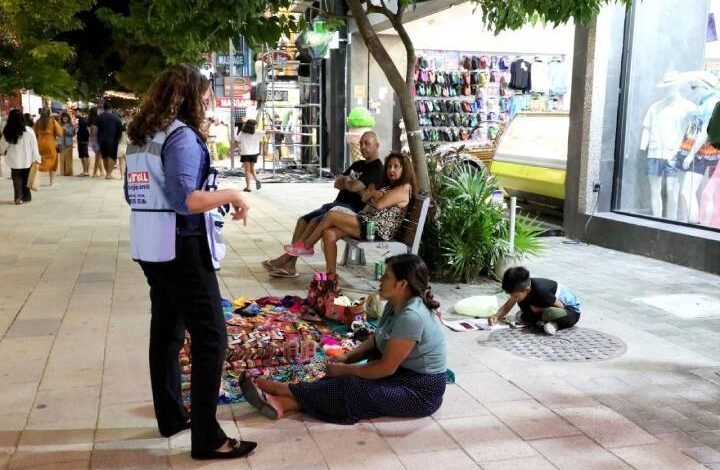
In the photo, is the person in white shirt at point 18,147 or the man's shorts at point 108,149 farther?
the man's shorts at point 108,149

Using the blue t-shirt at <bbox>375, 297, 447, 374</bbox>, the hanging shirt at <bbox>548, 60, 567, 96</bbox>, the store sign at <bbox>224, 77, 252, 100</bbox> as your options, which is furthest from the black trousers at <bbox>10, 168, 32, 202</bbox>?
the hanging shirt at <bbox>548, 60, 567, 96</bbox>

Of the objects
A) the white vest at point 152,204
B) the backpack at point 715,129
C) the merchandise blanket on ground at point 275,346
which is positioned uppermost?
Answer: the backpack at point 715,129

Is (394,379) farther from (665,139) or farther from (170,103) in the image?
(665,139)

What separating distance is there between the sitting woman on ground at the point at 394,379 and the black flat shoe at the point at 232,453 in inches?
15.4

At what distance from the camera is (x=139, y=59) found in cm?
1505

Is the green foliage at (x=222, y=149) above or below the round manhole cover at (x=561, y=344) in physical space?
above

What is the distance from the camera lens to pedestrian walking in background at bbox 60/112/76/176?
18.6 meters

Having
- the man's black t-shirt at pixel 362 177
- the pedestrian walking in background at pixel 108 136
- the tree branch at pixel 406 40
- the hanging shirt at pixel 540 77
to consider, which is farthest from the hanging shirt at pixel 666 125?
the pedestrian walking in background at pixel 108 136

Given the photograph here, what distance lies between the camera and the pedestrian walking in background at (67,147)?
18.6 m

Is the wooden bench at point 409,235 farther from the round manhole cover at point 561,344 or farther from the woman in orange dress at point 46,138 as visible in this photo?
→ the woman in orange dress at point 46,138

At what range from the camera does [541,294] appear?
17.2ft

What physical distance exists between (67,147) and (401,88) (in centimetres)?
1482

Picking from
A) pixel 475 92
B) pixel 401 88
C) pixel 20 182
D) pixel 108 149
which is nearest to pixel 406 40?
pixel 401 88

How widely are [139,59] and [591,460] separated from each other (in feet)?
45.8
